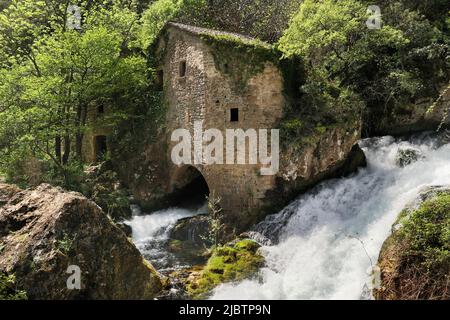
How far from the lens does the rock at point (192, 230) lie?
50.6 feet

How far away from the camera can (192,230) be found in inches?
617

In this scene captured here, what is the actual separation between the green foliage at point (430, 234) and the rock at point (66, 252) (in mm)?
5913

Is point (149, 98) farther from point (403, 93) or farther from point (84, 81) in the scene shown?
point (403, 93)

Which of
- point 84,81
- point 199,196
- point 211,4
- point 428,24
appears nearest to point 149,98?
point 84,81

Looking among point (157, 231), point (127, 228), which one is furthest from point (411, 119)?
point (127, 228)

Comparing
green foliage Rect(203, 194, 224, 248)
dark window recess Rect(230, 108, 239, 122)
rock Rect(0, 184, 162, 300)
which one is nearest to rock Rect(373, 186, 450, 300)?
rock Rect(0, 184, 162, 300)

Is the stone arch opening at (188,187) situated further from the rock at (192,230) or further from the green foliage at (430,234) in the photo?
the green foliage at (430,234)

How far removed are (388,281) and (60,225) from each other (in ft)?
23.0

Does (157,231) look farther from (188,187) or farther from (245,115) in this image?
(245,115)

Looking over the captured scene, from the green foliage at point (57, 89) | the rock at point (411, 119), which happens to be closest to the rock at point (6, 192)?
the green foliage at point (57, 89)

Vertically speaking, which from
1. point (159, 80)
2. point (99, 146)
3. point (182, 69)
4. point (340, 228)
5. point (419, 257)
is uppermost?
point (182, 69)

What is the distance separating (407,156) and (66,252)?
11638 millimetres
